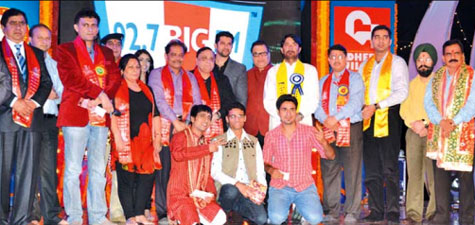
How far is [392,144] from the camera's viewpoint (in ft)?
19.1

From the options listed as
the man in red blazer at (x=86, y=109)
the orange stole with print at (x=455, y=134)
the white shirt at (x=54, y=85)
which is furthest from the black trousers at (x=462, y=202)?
the white shirt at (x=54, y=85)

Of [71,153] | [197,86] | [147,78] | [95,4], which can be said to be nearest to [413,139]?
[197,86]

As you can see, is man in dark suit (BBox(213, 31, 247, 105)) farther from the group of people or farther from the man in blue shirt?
the man in blue shirt

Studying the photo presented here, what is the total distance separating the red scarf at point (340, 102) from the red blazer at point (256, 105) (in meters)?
0.54

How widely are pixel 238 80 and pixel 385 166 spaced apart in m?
1.52

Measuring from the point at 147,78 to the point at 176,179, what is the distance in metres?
1.27

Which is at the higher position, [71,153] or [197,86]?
[197,86]

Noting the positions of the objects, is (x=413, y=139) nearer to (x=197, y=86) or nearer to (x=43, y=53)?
(x=197, y=86)

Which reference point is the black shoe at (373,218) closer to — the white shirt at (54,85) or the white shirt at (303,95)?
the white shirt at (303,95)

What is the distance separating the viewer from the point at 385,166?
19.1 ft

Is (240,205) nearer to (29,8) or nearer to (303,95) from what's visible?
(303,95)

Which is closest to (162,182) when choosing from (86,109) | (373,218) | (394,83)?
(86,109)

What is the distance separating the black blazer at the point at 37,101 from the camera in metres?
4.89

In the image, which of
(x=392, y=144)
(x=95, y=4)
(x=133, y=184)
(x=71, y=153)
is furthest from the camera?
(x=95, y=4)
